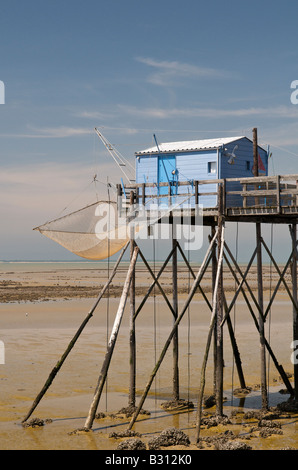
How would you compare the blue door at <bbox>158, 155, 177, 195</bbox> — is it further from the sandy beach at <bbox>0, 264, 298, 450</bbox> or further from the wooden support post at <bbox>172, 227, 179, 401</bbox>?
the sandy beach at <bbox>0, 264, 298, 450</bbox>

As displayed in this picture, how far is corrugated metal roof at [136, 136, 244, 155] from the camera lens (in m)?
22.2

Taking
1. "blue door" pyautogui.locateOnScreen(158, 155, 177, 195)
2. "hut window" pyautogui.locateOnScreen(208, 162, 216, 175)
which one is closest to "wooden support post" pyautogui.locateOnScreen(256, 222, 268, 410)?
"hut window" pyautogui.locateOnScreen(208, 162, 216, 175)

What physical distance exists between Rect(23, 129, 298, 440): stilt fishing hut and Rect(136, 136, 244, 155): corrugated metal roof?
0.05 meters

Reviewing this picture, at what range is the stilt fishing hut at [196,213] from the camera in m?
19.4

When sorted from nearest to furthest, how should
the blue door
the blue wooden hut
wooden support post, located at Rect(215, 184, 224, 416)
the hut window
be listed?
wooden support post, located at Rect(215, 184, 224, 416), the blue wooden hut, the hut window, the blue door

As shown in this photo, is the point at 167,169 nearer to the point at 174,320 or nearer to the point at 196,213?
the point at 196,213

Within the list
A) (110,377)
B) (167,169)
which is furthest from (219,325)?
(110,377)

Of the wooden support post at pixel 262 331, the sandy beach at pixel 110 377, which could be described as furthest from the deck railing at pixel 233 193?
the sandy beach at pixel 110 377

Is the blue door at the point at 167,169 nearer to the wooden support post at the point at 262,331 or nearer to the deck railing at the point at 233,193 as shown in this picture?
the deck railing at the point at 233,193

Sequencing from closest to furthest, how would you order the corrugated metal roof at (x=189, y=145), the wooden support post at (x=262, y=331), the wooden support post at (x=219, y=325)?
the wooden support post at (x=219, y=325)
the wooden support post at (x=262, y=331)
the corrugated metal roof at (x=189, y=145)

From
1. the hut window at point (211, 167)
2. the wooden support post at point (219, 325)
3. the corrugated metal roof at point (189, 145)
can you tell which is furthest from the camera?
the corrugated metal roof at point (189, 145)

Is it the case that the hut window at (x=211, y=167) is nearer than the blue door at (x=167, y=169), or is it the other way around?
the hut window at (x=211, y=167)

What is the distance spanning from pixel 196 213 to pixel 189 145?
3.93 meters

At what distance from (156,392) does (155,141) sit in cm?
852
